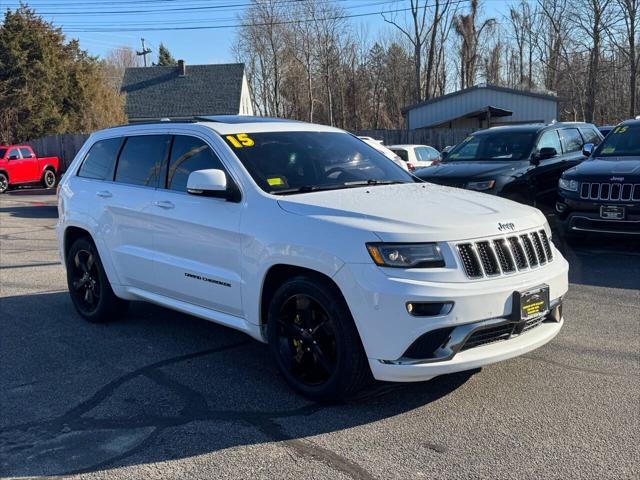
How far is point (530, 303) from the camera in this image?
13.2 feet

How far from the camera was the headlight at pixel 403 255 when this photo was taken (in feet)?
12.4

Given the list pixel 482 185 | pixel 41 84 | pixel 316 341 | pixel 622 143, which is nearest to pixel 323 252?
pixel 316 341

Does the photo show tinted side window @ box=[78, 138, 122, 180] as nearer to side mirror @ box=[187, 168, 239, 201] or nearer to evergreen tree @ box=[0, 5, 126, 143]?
side mirror @ box=[187, 168, 239, 201]

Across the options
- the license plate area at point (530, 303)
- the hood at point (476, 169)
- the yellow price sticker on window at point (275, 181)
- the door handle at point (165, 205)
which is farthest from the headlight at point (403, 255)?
the hood at point (476, 169)

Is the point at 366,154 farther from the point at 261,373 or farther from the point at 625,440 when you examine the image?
the point at 625,440

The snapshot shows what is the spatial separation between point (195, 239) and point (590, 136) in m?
9.95

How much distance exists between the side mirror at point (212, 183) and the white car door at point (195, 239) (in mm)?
67

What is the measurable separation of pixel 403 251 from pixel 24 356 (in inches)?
138

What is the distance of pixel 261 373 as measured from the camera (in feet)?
16.0

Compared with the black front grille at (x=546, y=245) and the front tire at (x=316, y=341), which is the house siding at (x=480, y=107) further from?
the front tire at (x=316, y=341)

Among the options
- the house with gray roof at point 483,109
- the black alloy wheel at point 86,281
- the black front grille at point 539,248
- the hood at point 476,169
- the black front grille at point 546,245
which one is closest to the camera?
the black front grille at point 539,248

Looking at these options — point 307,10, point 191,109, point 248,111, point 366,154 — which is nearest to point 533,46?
point 307,10

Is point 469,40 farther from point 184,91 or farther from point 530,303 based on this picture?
point 530,303

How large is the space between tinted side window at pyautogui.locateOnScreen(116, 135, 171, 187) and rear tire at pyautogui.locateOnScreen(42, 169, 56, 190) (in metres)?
23.3
